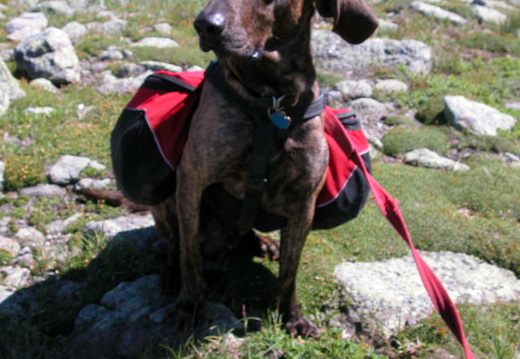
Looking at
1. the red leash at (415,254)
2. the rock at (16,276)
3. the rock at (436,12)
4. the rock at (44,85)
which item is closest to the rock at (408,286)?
the red leash at (415,254)

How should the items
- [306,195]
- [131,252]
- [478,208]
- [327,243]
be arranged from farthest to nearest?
[478,208]
[327,243]
[131,252]
[306,195]

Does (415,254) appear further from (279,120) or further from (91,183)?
(91,183)

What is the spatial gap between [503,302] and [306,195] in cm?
212

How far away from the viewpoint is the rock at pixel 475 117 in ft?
30.3

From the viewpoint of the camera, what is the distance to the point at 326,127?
3.99 metres

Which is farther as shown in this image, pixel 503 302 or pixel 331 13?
pixel 503 302

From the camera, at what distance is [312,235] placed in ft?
18.4

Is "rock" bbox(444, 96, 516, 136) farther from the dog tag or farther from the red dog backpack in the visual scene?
the dog tag

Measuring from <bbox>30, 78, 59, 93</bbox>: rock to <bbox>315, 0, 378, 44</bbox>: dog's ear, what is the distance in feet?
23.7

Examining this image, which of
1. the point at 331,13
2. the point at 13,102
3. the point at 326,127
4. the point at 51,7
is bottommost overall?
the point at 51,7

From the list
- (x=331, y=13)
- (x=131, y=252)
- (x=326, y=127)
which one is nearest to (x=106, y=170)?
(x=131, y=252)

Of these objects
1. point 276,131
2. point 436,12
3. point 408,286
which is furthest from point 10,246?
point 436,12

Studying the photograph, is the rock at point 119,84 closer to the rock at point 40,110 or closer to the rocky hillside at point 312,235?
the rocky hillside at point 312,235

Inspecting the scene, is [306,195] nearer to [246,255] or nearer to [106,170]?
[246,255]
